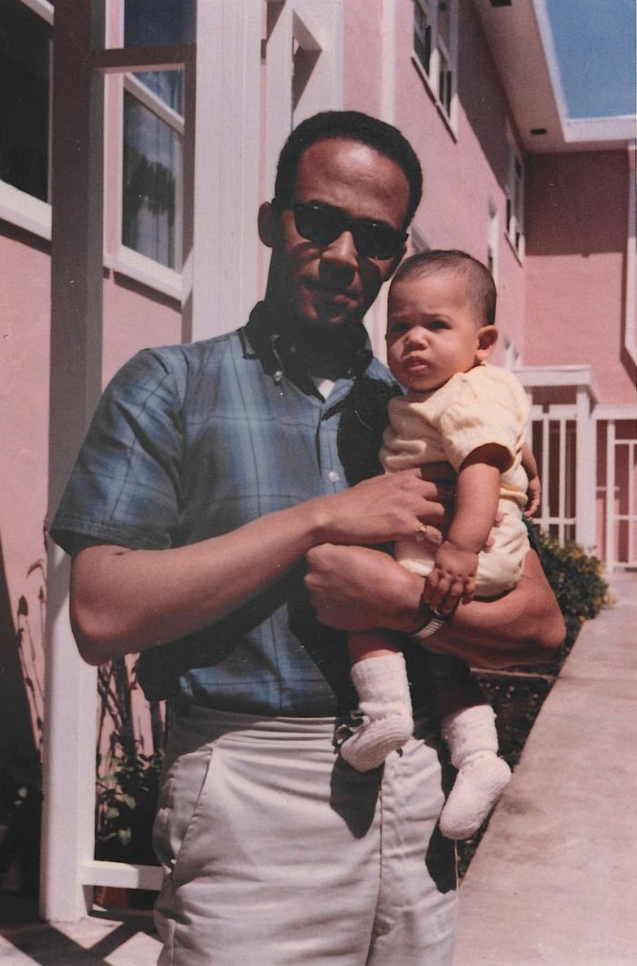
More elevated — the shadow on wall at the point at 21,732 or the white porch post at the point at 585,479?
the white porch post at the point at 585,479

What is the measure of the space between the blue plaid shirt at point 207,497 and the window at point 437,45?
2.28 meters

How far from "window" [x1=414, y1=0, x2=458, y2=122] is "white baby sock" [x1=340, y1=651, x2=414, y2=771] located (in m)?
2.49

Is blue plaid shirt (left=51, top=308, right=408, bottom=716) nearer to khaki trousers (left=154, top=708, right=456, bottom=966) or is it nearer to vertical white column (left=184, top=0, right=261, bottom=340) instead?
Result: khaki trousers (left=154, top=708, right=456, bottom=966)

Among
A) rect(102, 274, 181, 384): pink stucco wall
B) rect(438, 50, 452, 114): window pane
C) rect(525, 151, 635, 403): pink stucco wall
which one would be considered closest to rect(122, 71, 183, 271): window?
rect(102, 274, 181, 384): pink stucco wall

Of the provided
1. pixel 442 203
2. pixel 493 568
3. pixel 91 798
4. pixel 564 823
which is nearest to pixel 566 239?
pixel 442 203

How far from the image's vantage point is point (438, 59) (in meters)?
3.90

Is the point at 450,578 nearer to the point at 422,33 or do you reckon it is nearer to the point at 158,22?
the point at 158,22

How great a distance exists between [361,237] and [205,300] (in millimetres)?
504

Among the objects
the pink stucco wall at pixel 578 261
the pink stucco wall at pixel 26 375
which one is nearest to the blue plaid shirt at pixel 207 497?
the pink stucco wall at pixel 26 375

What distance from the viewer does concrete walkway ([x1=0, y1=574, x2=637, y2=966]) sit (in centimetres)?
285

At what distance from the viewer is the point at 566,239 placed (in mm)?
9117

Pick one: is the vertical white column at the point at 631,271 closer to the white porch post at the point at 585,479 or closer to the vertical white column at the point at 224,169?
the white porch post at the point at 585,479

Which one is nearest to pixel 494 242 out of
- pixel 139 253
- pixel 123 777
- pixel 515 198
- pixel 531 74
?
→ pixel 515 198

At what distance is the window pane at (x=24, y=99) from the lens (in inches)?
119
